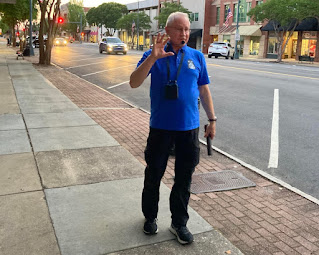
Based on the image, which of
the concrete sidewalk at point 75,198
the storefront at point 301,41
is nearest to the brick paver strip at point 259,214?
the concrete sidewalk at point 75,198

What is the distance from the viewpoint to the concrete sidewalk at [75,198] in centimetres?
322

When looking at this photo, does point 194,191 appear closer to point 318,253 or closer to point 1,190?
point 318,253

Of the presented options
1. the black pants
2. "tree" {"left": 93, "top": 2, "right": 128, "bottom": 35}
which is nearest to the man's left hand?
the black pants

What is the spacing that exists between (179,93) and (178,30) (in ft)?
1.63

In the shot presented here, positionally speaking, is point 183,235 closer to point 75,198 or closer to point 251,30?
point 75,198

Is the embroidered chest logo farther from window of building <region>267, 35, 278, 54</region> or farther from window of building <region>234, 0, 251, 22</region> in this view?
window of building <region>234, 0, 251, 22</region>

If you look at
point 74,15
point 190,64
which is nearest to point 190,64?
point 190,64

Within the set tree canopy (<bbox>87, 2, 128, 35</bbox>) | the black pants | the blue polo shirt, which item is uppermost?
tree canopy (<bbox>87, 2, 128, 35</bbox>)

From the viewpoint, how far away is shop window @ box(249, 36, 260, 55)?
48609 mm

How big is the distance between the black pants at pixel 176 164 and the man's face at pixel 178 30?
0.75m

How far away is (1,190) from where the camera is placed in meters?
4.23

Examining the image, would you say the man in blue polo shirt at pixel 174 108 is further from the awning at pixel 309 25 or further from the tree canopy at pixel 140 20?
the tree canopy at pixel 140 20

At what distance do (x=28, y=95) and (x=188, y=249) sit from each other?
898 cm

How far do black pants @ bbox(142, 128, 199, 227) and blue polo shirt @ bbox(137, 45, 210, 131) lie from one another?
9 cm
